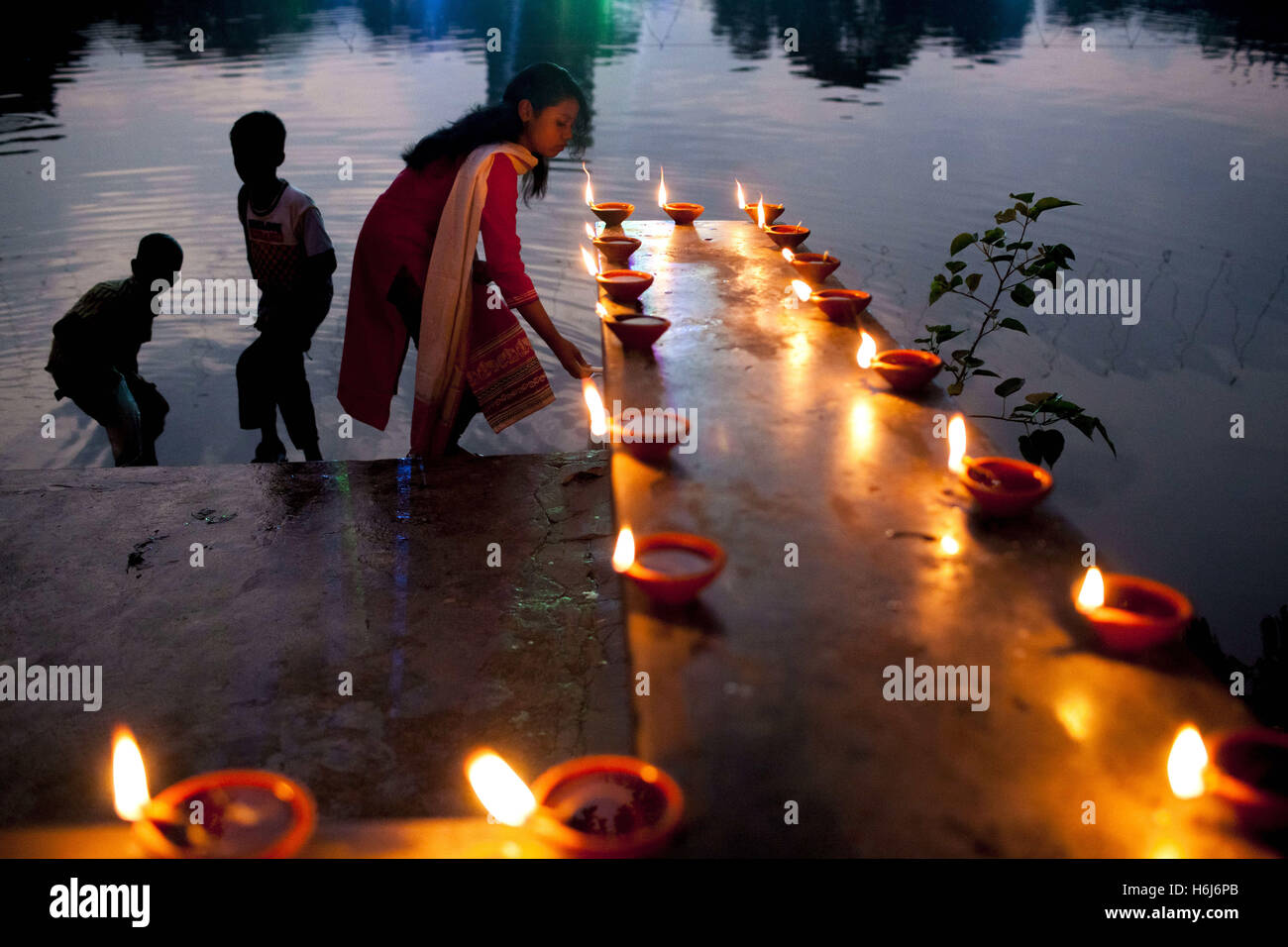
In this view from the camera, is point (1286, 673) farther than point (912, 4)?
No

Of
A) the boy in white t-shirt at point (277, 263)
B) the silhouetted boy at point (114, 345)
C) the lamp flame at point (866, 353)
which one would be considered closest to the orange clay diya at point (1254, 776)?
the lamp flame at point (866, 353)

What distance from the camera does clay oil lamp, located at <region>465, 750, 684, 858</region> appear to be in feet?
3.52

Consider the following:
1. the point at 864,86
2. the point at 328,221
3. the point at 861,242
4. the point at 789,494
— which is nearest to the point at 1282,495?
the point at 789,494

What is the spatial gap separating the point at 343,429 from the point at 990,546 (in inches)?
171

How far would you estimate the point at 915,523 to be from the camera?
1946mm

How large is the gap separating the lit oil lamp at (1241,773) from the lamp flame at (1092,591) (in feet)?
1.04

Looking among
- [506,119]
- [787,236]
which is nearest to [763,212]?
[787,236]

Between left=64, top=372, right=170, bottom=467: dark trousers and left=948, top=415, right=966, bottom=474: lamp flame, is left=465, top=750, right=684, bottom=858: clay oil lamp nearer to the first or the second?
left=948, top=415, right=966, bottom=474: lamp flame

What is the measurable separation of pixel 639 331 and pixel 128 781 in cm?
220

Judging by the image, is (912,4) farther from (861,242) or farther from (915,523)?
(915,523)

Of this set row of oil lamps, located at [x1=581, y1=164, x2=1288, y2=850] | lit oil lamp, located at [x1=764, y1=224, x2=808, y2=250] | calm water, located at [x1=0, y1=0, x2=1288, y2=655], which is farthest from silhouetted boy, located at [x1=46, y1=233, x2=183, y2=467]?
lit oil lamp, located at [x1=764, y1=224, x2=808, y2=250]

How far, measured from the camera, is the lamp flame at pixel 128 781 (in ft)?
3.62

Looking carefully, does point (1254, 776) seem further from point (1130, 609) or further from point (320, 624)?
point (320, 624)
